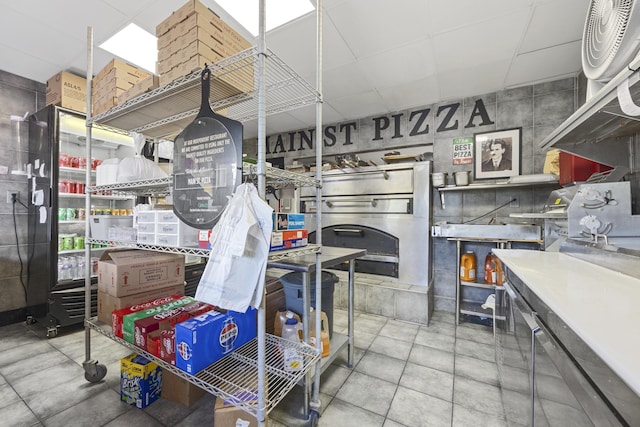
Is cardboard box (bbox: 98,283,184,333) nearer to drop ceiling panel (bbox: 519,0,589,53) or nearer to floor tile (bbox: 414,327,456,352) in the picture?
floor tile (bbox: 414,327,456,352)

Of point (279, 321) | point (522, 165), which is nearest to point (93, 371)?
point (279, 321)

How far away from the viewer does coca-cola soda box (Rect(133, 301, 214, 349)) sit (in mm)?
1373

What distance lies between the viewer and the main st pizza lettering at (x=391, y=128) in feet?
10.0

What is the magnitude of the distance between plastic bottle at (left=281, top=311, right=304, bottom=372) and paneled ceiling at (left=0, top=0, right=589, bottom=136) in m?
2.16

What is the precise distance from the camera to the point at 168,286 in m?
1.89

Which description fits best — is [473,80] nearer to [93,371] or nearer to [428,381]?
[428,381]

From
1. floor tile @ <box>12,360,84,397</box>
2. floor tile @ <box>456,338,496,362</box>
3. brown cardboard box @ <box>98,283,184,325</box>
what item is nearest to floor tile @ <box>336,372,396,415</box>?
floor tile @ <box>456,338,496,362</box>

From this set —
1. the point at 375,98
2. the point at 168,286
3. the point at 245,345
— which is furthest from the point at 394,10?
the point at 168,286

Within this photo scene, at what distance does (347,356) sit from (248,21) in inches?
109

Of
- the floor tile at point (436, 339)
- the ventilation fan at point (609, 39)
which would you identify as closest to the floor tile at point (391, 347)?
the floor tile at point (436, 339)

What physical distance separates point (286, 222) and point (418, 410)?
1370 millimetres

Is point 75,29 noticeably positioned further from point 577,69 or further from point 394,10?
point 577,69

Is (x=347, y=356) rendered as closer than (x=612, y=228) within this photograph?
No

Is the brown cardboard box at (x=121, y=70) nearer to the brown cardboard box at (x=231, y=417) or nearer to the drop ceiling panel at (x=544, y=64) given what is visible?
the brown cardboard box at (x=231, y=417)
